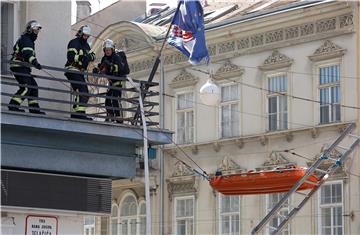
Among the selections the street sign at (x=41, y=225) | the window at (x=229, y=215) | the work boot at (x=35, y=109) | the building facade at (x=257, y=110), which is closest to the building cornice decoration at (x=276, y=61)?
the building facade at (x=257, y=110)

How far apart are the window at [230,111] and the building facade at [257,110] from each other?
0.03 meters

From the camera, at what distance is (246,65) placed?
39.2m

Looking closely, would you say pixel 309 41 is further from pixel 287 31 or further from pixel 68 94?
pixel 68 94

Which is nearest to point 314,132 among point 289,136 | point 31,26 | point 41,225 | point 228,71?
point 289,136

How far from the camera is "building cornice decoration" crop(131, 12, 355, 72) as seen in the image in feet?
119

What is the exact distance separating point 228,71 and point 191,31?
62.5 feet

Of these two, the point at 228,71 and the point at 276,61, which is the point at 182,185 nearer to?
the point at 228,71

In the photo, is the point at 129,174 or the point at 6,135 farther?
the point at 129,174

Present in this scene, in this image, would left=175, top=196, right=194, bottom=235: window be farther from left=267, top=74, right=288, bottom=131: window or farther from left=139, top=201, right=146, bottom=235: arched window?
left=267, top=74, right=288, bottom=131: window

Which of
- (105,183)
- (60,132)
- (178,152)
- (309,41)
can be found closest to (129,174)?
(105,183)

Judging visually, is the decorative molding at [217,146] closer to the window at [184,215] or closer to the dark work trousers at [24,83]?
the window at [184,215]

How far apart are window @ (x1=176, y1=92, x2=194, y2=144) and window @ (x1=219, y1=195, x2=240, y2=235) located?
8.49ft

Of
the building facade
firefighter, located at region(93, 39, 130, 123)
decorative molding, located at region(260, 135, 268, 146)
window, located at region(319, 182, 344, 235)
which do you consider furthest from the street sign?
decorative molding, located at region(260, 135, 268, 146)

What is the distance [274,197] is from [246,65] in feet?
13.1
